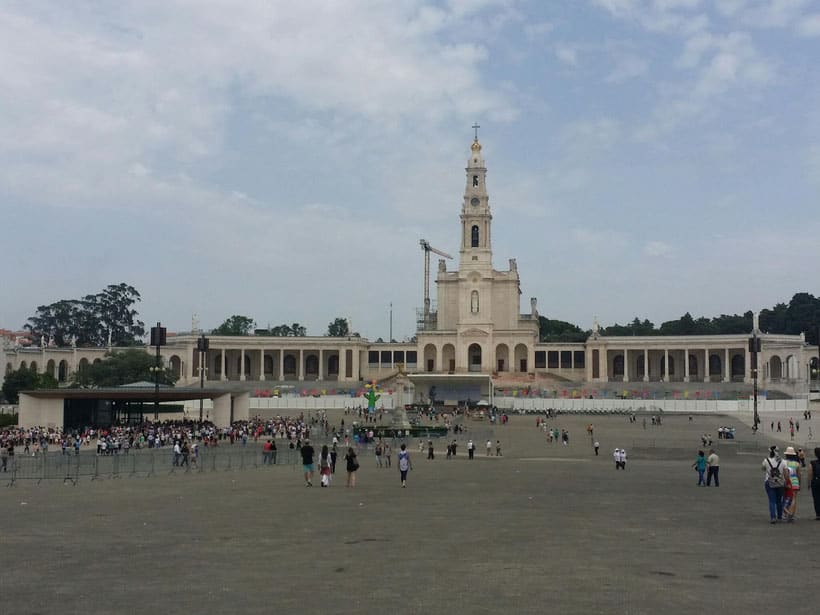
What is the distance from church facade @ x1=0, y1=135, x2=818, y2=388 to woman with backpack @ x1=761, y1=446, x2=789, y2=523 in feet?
267

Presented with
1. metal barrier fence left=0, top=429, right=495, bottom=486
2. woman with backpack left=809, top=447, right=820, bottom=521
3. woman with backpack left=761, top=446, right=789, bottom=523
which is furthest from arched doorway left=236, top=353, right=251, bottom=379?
woman with backpack left=809, top=447, right=820, bottom=521

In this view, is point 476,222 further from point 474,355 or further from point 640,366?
point 640,366

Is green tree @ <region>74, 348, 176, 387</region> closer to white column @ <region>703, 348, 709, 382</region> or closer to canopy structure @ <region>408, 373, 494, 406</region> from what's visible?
canopy structure @ <region>408, 373, 494, 406</region>

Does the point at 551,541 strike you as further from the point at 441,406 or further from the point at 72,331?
the point at 72,331

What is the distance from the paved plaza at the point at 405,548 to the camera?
10.0 metres

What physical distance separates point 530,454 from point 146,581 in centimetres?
3040

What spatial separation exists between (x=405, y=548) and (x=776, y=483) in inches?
269

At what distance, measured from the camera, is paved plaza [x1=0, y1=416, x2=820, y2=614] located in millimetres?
10016

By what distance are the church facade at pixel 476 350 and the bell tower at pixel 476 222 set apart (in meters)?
0.12

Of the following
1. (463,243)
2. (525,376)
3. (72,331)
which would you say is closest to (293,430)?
(525,376)

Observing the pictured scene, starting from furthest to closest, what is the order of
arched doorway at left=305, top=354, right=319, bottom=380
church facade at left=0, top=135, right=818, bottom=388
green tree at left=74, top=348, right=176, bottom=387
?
1. arched doorway at left=305, top=354, right=319, bottom=380
2. church facade at left=0, top=135, right=818, bottom=388
3. green tree at left=74, top=348, right=176, bottom=387

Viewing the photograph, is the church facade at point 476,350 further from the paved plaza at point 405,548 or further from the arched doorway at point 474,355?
the paved plaza at point 405,548

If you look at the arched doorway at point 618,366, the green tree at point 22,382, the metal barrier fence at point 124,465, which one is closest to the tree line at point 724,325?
the arched doorway at point 618,366

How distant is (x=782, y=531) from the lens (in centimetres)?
1477
